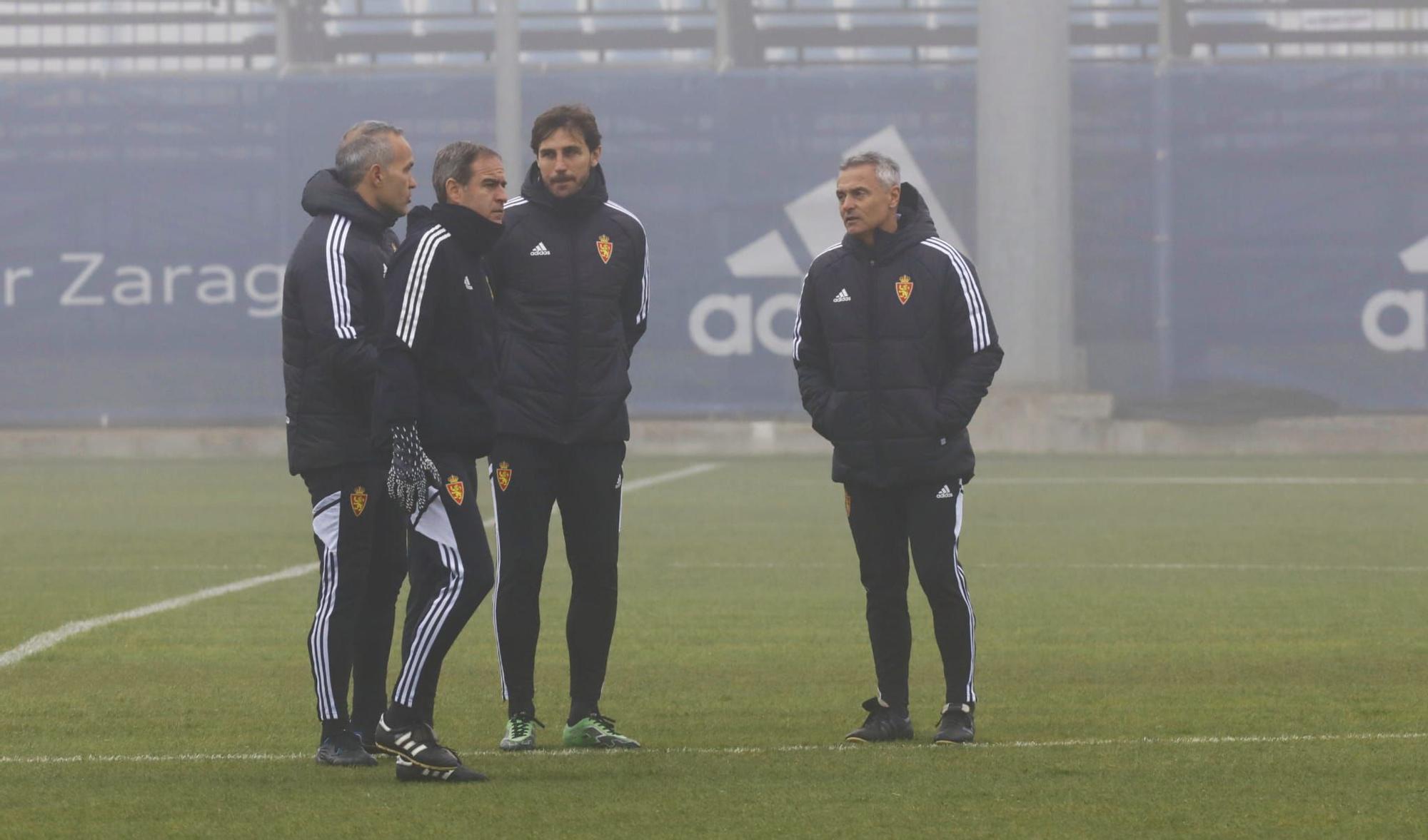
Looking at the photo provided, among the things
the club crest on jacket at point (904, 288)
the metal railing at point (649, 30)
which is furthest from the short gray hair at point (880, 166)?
the metal railing at point (649, 30)

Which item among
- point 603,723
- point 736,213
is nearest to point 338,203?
point 603,723

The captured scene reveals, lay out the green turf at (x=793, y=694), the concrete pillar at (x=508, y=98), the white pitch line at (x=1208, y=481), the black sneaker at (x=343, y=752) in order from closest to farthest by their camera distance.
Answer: the green turf at (x=793, y=694)
the black sneaker at (x=343, y=752)
the white pitch line at (x=1208, y=481)
the concrete pillar at (x=508, y=98)

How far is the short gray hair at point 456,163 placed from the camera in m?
5.67

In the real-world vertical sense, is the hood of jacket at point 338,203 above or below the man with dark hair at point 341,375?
above

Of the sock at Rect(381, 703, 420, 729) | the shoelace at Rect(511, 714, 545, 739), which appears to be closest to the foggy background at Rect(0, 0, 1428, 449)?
the shoelace at Rect(511, 714, 545, 739)

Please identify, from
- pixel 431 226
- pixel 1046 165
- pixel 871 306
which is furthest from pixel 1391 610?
pixel 1046 165

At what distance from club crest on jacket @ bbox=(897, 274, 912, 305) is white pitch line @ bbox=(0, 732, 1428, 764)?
1281 millimetres

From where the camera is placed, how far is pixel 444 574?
5.64 metres

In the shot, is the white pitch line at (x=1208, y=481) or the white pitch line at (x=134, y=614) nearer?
the white pitch line at (x=134, y=614)

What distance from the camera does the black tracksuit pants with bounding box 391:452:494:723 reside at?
5.59 m

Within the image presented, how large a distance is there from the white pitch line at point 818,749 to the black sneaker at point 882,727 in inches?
3.4

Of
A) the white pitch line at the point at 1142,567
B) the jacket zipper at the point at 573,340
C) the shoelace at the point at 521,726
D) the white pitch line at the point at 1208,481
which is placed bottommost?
the white pitch line at the point at 1208,481

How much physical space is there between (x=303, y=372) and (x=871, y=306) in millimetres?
1660

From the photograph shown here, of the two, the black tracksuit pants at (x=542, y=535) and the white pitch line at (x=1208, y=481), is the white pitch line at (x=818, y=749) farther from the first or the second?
the white pitch line at (x=1208, y=481)
